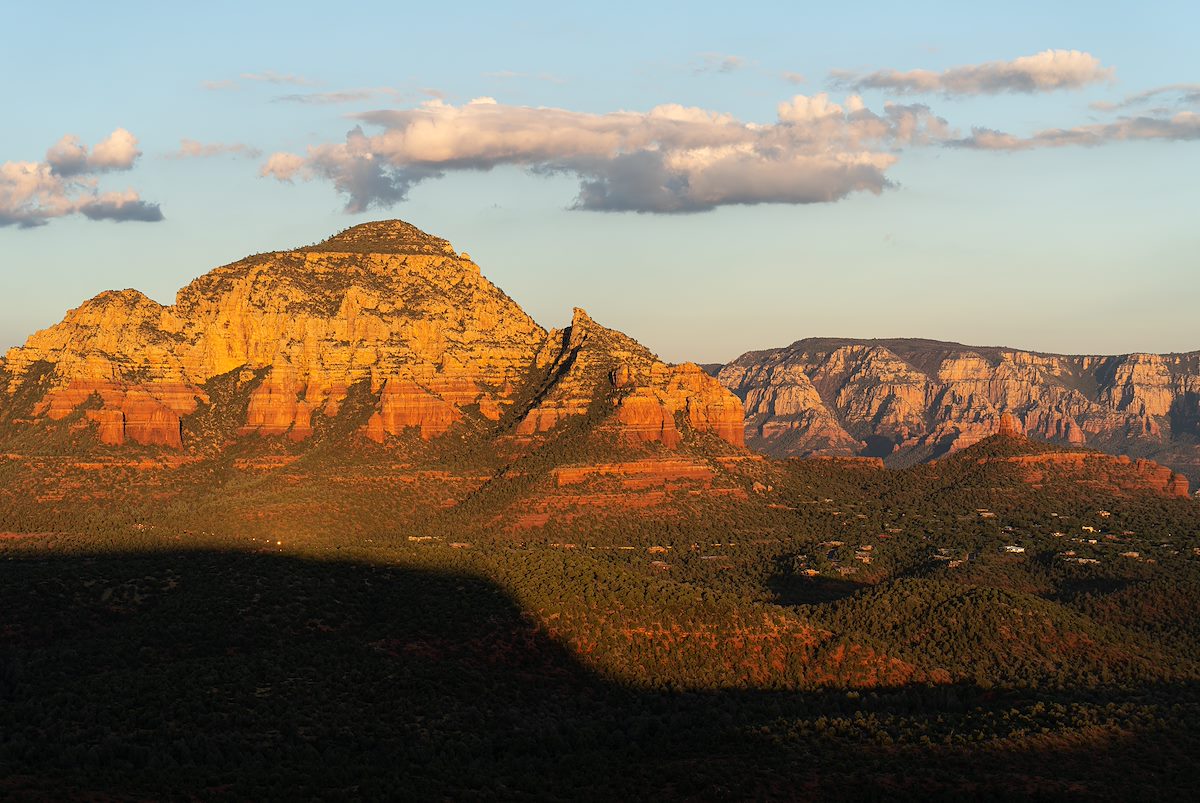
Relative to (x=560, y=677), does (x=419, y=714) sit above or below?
above

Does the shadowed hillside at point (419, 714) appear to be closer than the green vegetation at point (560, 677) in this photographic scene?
Yes

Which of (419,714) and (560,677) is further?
(560,677)

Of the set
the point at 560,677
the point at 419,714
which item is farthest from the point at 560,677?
the point at 419,714

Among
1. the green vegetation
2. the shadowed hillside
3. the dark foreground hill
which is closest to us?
the shadowed hillside

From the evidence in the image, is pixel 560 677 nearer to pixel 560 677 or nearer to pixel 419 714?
pixel 560 677

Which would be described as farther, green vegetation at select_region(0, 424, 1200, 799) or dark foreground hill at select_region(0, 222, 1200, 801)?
green vegetation at select_region(0, 424, 1200, 799)

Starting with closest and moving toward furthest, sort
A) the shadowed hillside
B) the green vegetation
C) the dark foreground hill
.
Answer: the shadowed hillside
the dark foreground hill
the green vegetation

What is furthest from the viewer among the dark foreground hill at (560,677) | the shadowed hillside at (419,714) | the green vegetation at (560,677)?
the green vegetation at (560,677)

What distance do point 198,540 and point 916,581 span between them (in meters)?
81.8

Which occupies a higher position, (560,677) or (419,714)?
(419,714)

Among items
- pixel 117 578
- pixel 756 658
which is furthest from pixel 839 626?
pixel 117 578

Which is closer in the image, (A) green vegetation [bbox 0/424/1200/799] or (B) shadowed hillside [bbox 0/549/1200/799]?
(B) shadowed hillside [bbox 0/549/1200/799]

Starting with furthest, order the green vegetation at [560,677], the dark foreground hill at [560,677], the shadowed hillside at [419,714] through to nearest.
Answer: the green vegetation at [560,677]
the dark foreground hill at [560,677]
the shadowed hillside at [419,714]

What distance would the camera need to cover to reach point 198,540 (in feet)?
546
